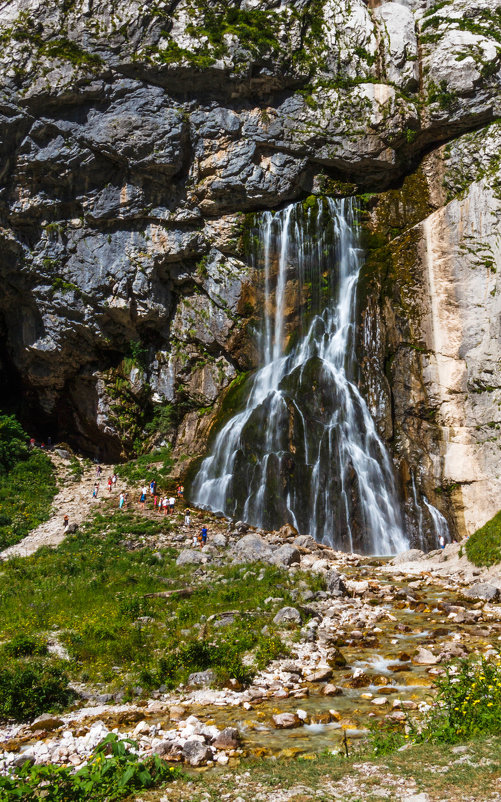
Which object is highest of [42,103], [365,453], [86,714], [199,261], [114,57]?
[114,57]

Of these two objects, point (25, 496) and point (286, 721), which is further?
point (25, 496)

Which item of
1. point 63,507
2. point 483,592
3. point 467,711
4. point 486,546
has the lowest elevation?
point 483,592

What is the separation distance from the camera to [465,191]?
A: 28656 millimetres

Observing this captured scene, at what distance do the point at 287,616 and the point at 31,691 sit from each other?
211 inches

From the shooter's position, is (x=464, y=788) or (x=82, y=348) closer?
(x=464, y=788)

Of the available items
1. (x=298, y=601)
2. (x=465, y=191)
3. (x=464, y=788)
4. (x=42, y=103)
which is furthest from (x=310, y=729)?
(x=42, y=103)

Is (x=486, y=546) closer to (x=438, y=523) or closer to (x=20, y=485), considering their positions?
(x=438, y=523)

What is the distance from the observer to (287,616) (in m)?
12.3

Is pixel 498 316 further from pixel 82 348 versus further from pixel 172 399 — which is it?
pixel 82 348

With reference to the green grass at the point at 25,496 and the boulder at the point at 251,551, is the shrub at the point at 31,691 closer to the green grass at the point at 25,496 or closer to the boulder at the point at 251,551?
the boulder at the point at 251,551

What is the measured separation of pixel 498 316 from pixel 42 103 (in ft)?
84.6

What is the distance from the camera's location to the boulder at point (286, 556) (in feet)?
58.5

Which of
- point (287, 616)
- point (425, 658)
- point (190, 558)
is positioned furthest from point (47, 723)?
point (190, 558)

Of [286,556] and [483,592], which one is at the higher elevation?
[286,556]
